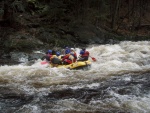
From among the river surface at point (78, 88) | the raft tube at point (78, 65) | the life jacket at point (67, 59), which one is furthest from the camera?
the life jacket at point (67, 59)

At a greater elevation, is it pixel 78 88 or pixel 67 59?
pixel 67 59

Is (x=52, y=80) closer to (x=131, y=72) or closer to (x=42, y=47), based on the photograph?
(x=131, y=72)

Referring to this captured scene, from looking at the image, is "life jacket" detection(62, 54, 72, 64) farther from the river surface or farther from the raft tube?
A: the river surface

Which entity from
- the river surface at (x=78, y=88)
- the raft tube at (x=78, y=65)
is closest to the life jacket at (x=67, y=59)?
the raft tube at (x=78, y=65)

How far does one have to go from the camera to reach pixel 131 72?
1114 cm

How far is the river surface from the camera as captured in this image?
24.3ft

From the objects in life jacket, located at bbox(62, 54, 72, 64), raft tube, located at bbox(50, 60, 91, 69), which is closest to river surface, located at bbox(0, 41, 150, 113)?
raft tube, located at bbox(50, 60, 91, 69)

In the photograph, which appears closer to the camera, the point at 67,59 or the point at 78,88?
the point at 78,88

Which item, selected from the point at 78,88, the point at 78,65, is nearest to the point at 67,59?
the point at 78,65

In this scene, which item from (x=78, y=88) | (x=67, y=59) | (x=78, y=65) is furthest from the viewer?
(x=67, y=59)

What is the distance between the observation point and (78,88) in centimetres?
899

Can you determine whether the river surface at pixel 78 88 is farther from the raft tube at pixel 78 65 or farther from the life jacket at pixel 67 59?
the life jacket at pixel 67 59

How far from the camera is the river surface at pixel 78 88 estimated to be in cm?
740

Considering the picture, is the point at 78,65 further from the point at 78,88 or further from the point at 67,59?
the point at 78,88
